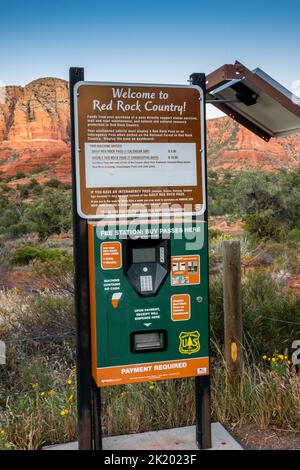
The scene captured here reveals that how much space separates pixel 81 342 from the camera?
10.7ft

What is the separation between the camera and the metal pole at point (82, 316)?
10.5ft

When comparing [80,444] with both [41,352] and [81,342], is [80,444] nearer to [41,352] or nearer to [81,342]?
[81,342]

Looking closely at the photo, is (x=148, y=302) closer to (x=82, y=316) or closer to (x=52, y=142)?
(x=82, y=316)

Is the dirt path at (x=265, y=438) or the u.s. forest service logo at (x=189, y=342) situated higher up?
the u.s. forest service logo at (x=189, y=342)

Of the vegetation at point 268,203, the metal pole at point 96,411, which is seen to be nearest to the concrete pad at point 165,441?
the metal pole at point 96,411

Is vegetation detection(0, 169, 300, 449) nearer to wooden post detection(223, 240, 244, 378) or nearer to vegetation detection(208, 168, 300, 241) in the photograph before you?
wooden post detection(223, 240, 244, 378)

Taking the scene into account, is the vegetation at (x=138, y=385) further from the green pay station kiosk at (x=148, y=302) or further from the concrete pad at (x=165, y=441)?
the green pay station kiosk at (x=148, y=302)

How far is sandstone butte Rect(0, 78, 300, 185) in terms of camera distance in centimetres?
3064

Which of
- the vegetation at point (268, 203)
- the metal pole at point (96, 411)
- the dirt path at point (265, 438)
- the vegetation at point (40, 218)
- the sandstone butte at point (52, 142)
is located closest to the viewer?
the metal pole at point (96, 411)

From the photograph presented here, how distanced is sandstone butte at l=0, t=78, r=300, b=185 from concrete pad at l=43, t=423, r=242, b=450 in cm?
2221

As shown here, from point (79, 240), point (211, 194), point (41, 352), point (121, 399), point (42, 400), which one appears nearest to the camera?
point (79, 240)

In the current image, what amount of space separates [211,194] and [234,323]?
14515 mm

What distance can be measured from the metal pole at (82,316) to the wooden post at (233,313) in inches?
52.0

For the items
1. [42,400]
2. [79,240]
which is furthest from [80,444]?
[79,240]
